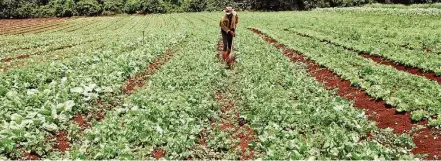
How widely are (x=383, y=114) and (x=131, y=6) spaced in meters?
97.6

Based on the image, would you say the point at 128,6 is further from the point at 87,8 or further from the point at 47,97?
the point at 47,97

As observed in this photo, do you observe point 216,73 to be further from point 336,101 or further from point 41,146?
point 41,146

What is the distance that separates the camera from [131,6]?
103 meters

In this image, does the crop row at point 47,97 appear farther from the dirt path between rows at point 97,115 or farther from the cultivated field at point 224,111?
the dirt path between rows at point 97,115

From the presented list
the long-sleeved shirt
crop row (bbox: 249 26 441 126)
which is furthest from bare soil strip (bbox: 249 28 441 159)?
the long-sleeved shirt

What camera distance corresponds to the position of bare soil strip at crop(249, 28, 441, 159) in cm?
887

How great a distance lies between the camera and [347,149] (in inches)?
316

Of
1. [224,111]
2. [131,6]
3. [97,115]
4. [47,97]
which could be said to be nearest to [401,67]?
[224,111]

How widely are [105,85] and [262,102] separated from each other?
5.31 meters

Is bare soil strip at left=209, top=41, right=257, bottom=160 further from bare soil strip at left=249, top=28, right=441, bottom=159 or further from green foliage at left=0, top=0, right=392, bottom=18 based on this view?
green foliage at left=0, top=0, right=392, bottom=18

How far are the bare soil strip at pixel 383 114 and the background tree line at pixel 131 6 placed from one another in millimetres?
88318

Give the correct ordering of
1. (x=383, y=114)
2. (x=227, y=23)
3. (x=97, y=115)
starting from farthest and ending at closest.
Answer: (x=227, y=23), (x=97, y=115), (x=383, y=114)

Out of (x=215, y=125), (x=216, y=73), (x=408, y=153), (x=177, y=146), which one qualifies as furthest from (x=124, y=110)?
(x=408, y=153)

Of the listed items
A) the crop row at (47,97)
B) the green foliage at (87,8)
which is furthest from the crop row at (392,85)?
the green foliage at (87,8)
